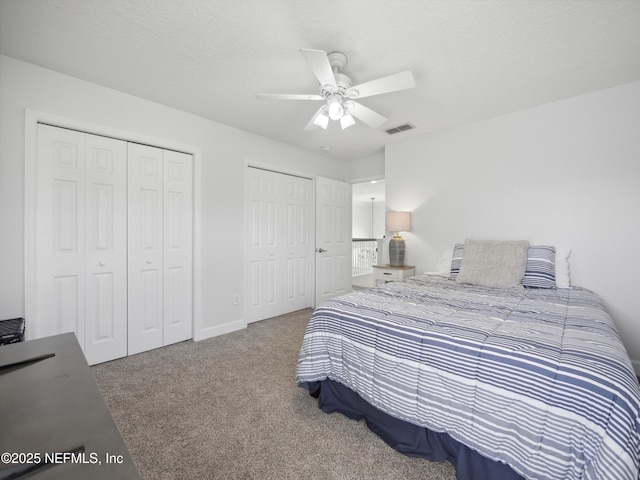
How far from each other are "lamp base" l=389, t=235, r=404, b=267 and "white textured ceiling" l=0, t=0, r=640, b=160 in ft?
5.50

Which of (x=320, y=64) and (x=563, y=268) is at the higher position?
(x=320, y=64)

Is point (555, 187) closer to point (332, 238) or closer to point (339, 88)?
point (339, 88)

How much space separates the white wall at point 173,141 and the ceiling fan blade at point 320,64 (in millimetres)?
1816

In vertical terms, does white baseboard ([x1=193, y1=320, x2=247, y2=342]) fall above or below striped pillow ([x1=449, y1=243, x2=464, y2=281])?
below

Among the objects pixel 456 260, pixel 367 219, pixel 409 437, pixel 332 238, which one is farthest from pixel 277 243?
pixel 367 219

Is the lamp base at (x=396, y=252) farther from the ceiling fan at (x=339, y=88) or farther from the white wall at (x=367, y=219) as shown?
the white wall at (x=367, y=219)

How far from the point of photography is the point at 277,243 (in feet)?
12.9

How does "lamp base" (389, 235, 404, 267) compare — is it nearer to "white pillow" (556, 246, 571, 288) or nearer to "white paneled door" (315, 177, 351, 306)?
"white paneled door" (315, 177, 351, 306)

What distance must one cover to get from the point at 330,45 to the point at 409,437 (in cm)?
244

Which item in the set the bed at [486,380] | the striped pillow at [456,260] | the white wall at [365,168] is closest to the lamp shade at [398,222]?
the striped pillow at [456,260]

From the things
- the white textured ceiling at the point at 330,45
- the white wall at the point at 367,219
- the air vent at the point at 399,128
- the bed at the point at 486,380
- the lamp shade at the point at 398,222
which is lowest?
the bed at the point at 486,380

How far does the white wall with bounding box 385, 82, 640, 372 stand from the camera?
8.16 ft

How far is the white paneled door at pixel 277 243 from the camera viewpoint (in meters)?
3.67

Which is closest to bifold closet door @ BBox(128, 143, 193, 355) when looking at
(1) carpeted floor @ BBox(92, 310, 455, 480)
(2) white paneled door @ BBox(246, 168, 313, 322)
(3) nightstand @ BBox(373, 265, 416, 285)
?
(1) carpeted floor @ BBox(92, 310, 455, 480)
